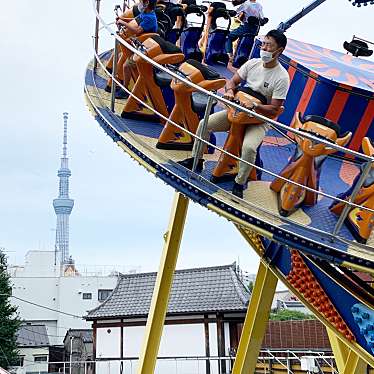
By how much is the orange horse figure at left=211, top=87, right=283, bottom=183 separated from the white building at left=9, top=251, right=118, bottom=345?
3464 cm

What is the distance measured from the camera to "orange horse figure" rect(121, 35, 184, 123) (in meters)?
5.02

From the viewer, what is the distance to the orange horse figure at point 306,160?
3.96 meters

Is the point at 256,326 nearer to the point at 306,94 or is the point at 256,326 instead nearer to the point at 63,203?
the point at 306,94

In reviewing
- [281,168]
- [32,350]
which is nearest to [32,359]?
[32,350]

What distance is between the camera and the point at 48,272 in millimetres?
40531

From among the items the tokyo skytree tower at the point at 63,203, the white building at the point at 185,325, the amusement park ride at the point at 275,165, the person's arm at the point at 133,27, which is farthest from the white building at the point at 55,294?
the tokyo skytree tower at the point at 63,203

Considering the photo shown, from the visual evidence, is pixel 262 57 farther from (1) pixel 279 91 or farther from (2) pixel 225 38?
(2) pixel 225 38

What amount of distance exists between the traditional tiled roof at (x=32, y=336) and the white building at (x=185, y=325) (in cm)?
1160

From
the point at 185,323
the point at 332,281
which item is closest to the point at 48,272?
the point at 185,323

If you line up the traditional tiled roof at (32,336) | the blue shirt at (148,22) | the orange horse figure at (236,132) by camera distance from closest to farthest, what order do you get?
the orange horse figure at (236,132)
the blue shirt at (148,22)
the traditional tiled roof at (32,336)

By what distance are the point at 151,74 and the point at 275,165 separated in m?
1.31

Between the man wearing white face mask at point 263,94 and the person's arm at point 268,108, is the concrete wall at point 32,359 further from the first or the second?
the person's arm at point 268,108

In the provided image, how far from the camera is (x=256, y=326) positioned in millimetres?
6797

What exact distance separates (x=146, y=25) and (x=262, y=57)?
4.94 feet
